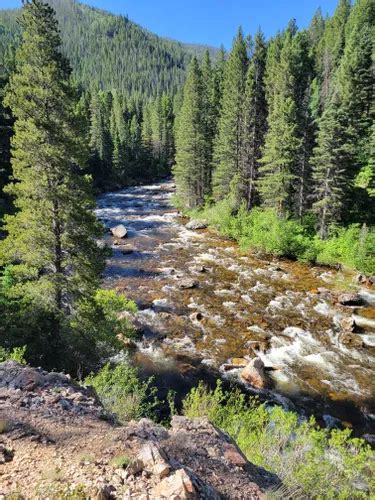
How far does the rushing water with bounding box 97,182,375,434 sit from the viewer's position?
1538cm

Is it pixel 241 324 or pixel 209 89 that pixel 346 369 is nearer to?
pixel 241 324

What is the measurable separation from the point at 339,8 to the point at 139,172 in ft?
186

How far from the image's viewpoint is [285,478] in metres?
6.57

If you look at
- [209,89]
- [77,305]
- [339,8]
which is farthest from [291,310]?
[339,8]

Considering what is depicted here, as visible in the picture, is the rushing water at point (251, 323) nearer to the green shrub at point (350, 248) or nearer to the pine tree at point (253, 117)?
the green shrub at point (350, 248)

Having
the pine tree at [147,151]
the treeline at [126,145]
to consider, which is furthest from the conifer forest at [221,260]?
the pine tree at [147,151]

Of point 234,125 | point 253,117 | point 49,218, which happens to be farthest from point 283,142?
point 49,218

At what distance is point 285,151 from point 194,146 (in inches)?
679

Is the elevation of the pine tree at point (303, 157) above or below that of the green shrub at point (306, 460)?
above

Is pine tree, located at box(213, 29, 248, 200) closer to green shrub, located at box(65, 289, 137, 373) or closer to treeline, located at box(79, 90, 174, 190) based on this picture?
treeline, located at box(79, 90, 174, 190)

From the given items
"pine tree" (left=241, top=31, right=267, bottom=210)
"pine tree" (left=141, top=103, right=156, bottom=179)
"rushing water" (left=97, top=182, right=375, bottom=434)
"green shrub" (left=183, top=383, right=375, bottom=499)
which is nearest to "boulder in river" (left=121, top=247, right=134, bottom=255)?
"rushing water" (left=97, top=182, right=375, bottom=434)

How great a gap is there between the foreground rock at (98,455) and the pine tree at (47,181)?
569 cm

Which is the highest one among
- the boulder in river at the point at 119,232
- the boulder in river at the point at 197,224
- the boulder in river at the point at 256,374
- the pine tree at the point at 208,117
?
the pine tree at the point at 208,117

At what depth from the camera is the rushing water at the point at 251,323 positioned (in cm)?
1538
